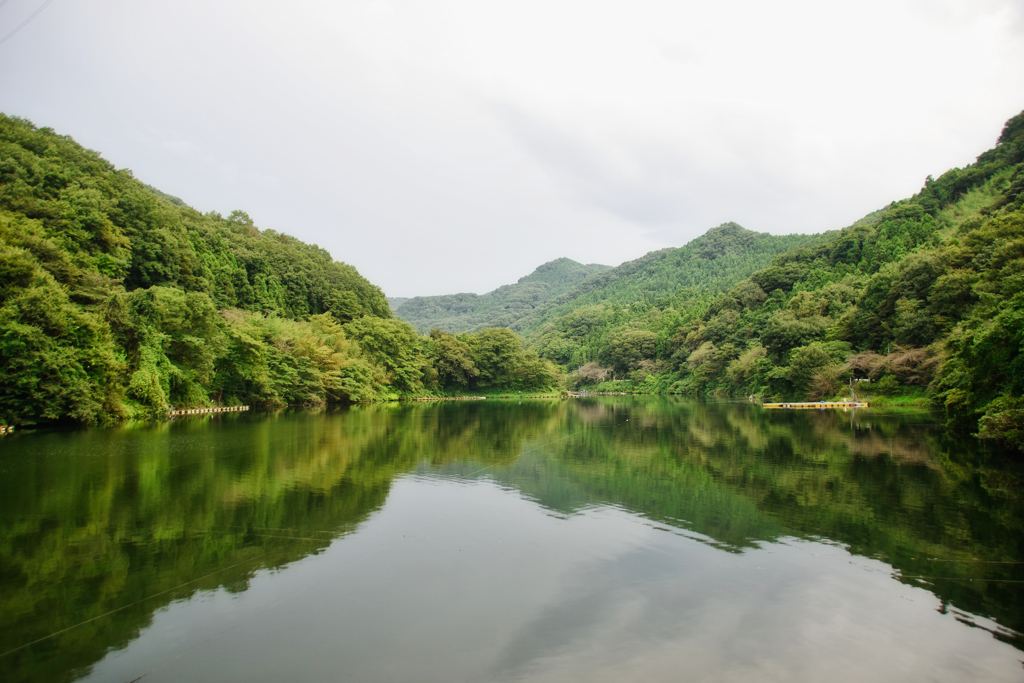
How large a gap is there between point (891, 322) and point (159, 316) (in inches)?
1839

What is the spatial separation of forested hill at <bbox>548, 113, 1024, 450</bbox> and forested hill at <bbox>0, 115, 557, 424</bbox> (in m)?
26.7

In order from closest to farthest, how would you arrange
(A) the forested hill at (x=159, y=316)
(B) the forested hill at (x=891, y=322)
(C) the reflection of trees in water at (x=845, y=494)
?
(C) the reflection of trees in water at (x=845, y=494)
(B) the forested hill at (x=891, y=322)
(A) the forested hill at (x=159, y=316)

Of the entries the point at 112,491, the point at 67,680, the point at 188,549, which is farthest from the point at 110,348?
the point at 67,680

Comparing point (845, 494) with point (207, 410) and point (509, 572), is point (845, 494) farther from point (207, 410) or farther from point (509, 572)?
point (207, 410)

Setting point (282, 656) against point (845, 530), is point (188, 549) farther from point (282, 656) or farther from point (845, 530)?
point (845, 530)

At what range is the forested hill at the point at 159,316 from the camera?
21.4 meters

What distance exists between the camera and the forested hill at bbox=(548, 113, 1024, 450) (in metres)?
18.8

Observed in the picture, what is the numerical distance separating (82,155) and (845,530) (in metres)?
53.8

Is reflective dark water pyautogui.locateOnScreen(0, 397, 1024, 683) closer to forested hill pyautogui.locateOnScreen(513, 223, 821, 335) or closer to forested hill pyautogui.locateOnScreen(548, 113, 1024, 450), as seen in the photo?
forested hill pyautogui.locateOnScreen(548, 113, 1024, 450)

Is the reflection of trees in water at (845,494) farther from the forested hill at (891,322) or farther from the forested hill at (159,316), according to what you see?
the forested hill at (159,316)

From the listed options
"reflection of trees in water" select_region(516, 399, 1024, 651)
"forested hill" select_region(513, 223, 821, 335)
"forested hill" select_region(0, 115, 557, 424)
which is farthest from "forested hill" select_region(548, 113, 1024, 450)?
"forested hill" select_region(513, 223, 821, 335)

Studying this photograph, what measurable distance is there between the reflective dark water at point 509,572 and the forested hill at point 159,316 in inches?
374

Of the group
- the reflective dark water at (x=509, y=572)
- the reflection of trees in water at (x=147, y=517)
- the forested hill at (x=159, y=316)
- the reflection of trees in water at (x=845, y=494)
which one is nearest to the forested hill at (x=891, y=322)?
the reflection of trees in water at (x=845, y=494)

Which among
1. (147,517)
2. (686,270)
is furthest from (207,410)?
(686,270)
